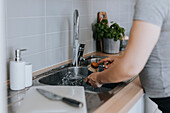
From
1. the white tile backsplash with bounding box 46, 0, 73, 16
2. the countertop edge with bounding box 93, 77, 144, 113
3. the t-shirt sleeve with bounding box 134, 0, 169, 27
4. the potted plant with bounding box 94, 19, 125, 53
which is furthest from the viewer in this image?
the potted plant with bounding box 94, 19, 125, 53

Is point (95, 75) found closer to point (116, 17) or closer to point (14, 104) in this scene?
point (14, 104)

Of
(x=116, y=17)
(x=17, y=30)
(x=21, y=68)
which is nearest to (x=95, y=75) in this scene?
(x=21, y=68)

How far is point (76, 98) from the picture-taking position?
0.94 metres

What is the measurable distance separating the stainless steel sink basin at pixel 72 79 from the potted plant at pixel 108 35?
502 mm

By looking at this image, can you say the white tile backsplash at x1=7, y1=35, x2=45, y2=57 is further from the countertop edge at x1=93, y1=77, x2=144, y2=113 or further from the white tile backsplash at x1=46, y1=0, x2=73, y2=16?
the countertop edge at x1=93, y1=77, x2=144, y2=113

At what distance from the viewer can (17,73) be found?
1.05m

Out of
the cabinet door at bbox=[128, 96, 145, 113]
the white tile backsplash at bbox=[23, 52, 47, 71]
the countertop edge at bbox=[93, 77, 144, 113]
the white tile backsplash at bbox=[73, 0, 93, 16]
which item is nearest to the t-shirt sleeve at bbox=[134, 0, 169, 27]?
the countertop edge at bbox=[93, 77, 144, 113]

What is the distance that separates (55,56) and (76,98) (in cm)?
65

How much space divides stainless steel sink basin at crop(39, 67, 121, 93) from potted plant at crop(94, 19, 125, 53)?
502 mm

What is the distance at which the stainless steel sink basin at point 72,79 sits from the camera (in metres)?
1.26

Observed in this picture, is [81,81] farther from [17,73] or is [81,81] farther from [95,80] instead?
[17,73]

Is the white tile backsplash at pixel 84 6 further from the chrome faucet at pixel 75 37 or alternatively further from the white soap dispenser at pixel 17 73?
the white soap dispenser at pixel 17 73

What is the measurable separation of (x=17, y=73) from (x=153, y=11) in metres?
0.66

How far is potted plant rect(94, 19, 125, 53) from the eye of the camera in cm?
195
